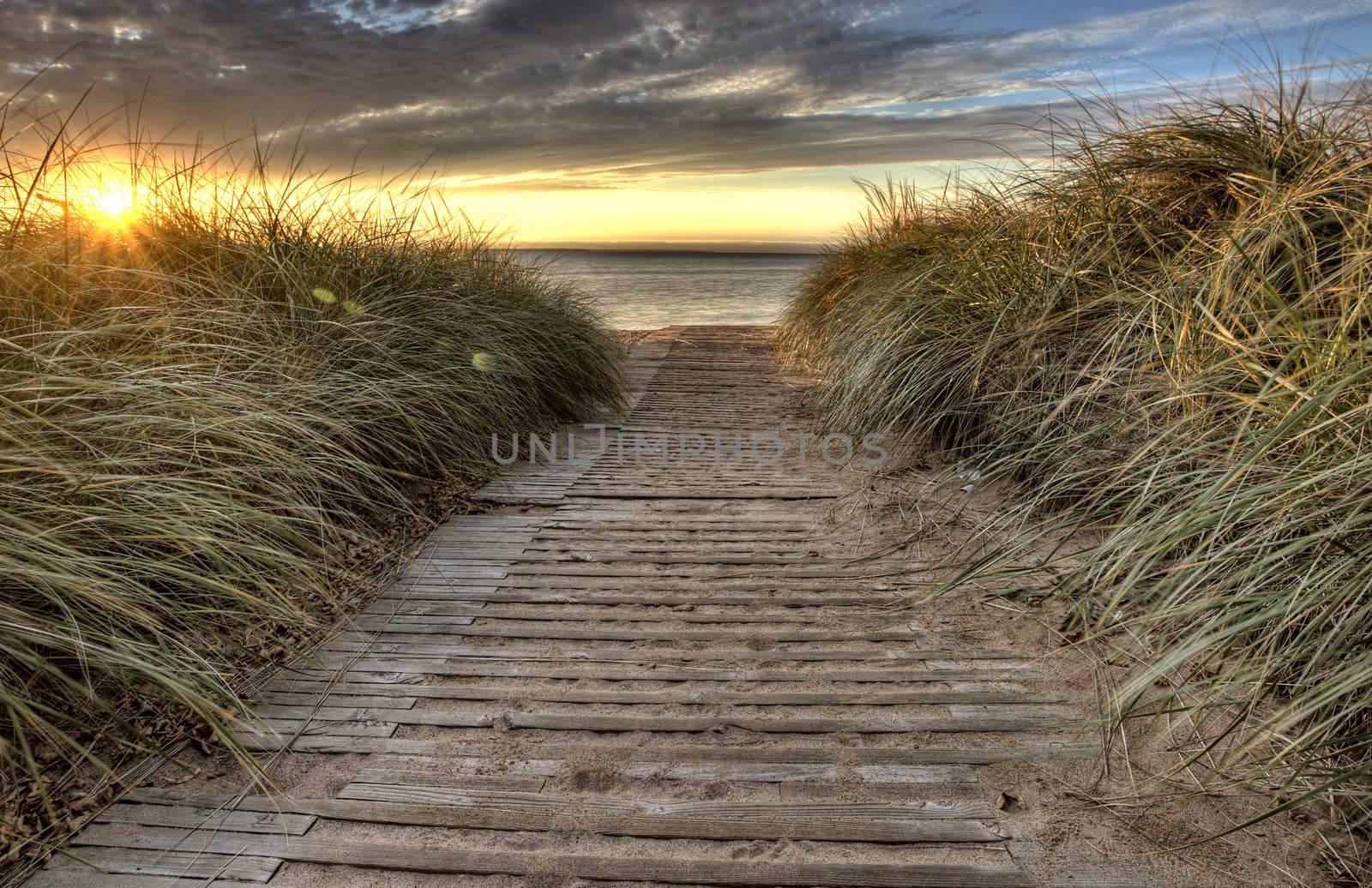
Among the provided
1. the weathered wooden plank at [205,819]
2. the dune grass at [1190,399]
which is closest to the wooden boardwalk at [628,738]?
the weathered wooden plank at [205,819]

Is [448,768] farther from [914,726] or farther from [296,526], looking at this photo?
[296,526]

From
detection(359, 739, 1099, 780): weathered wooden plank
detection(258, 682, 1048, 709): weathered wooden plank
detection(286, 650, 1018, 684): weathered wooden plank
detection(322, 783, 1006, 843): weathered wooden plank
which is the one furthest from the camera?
detection(286, 650, 1018, 684): weathered wooden plank

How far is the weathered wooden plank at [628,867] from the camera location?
1.55m

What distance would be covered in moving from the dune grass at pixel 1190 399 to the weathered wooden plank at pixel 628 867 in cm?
54

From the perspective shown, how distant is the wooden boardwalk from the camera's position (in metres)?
1.61

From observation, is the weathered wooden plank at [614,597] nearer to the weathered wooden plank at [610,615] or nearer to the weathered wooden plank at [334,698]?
the weathered wooden plank at [610,615]

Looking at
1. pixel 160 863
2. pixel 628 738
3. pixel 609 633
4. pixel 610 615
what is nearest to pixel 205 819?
pixel 160 863

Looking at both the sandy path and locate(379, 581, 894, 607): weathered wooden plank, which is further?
locate(379, 581, 894, 607): weathered wooden plank

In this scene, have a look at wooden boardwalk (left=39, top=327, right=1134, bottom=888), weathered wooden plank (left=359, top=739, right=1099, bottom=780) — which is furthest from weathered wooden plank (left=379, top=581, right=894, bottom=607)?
weathered wooden plank (left=359, top=739, right=1099, bottom=780)

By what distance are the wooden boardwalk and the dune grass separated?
44 cm

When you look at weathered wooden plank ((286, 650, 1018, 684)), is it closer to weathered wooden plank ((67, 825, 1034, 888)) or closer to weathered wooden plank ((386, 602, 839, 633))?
weathered wooden plank ((386, 602, 839, 633))

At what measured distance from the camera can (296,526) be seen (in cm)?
291

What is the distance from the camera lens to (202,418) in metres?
2.75

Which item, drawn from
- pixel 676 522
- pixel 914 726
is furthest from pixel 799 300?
pixel 914 726
